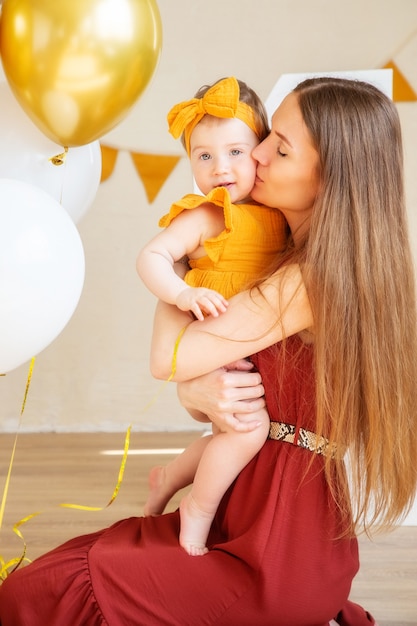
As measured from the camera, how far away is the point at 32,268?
4.59ft

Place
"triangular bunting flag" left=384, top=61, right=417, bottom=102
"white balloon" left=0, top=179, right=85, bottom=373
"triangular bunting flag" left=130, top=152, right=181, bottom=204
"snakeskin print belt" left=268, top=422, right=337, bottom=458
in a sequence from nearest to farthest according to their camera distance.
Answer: "white balloon" left=0, top=179, right=85, bottom=373
"snakeskin print belt" left=268, top=422, right=337, bottom=458
"triangular bunting flag" left=384, top=61, right=417, bottom=102
"triangular bunting flag" left=130, top=152, right=181, bottom=204

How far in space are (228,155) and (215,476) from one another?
0.62 m

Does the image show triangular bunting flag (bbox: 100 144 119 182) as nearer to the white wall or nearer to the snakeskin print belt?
the white wall

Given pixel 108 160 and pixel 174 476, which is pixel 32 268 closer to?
pixel 174 476

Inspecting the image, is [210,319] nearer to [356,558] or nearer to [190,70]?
[356,558]

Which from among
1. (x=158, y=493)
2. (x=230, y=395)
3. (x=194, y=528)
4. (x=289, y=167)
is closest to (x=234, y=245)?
(x=289, y=167)

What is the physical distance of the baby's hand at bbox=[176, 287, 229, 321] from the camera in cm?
141

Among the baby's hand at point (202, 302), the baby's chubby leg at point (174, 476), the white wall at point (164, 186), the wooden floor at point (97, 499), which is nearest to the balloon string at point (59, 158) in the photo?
the baby's hand at point (202, 302)

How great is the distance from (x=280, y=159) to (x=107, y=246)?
252 cm

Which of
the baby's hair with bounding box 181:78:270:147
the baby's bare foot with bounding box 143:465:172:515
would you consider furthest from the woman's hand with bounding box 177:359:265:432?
the baby's hair with bounding box 181:78:270:147

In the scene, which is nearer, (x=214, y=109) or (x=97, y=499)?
(x=214, y=109)

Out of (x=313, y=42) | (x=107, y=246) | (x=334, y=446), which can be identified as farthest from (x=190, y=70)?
(x=334, y=446)

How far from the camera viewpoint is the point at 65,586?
4.71 feet

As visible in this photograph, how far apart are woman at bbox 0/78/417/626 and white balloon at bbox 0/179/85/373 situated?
24 centimetres
